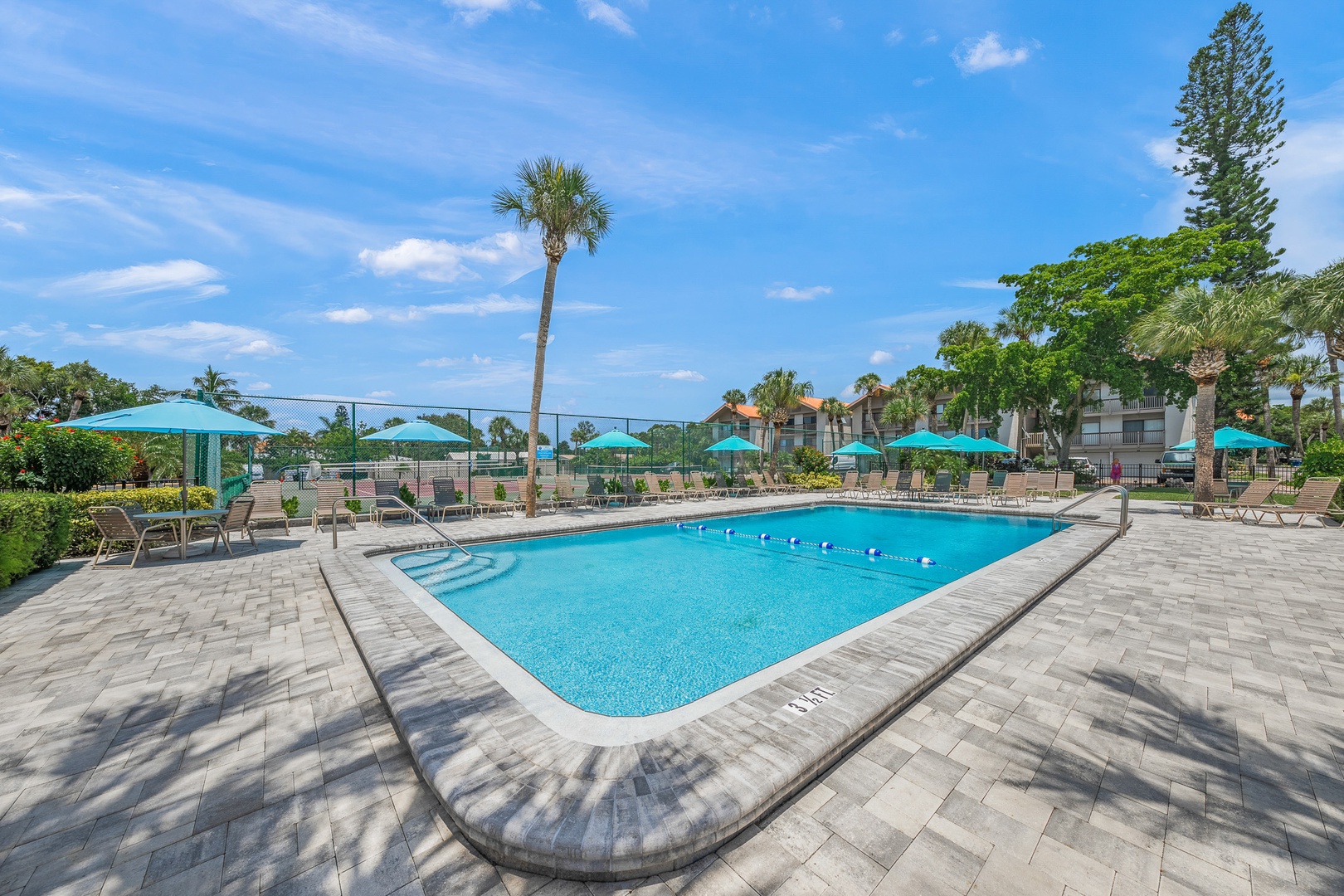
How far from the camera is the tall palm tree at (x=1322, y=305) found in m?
11.4

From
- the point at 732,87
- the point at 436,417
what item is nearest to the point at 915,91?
the point at 732,87

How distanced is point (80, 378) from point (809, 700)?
51179mm

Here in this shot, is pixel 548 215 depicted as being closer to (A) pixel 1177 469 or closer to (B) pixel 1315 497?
(B) pixel 1315 497

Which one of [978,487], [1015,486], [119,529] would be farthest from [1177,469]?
[119,529]

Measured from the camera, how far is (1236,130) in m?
23.1

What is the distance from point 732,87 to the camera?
10.0m

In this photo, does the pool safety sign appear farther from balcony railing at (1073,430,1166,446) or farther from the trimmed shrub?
balcony railing at (1073,430,1166,446)

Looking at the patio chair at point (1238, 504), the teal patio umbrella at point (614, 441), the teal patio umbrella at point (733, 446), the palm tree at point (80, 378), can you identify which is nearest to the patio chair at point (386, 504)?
the teal patio umbrella at point (614, 441)

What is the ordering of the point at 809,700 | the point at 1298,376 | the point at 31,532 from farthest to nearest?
the point at 1298,376 < the point at 31,532 < the point at 809,700

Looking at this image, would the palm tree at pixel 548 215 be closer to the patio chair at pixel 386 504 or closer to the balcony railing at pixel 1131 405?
the patio chair at pixel 386 504

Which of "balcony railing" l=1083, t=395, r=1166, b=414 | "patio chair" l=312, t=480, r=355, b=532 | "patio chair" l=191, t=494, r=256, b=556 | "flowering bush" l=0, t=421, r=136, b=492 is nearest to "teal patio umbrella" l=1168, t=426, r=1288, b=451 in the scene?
"balcony railing" l=1083, t=395, r=1166, b=414

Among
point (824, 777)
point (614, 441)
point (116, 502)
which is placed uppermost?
point (614, 441)

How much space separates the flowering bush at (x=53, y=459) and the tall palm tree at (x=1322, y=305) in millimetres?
23157

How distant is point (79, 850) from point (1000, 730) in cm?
395
